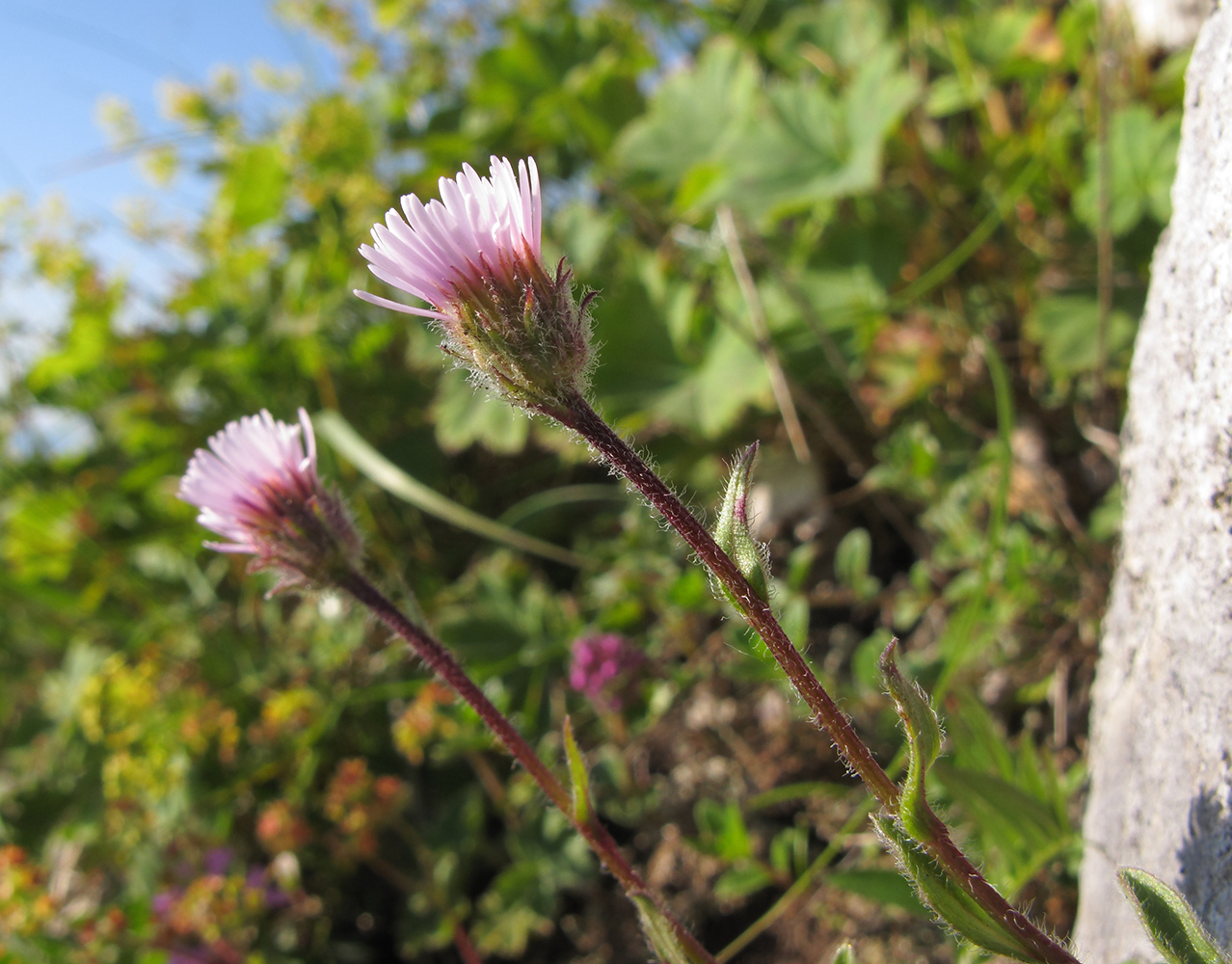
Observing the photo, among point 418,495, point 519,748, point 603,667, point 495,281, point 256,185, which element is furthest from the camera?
point 256,185

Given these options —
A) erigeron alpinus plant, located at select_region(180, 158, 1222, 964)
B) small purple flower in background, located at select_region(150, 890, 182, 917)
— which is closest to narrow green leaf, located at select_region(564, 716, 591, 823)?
erigeron alpinus plant, located at select_region(180, 158, 1222, 964)

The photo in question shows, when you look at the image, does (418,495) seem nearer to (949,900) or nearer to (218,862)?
(218,862)

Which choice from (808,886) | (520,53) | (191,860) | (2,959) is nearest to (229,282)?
(520,53)

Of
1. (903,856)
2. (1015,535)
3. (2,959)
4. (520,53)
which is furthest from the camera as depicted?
(520,53)

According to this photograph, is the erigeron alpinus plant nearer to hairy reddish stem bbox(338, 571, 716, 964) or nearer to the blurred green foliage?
hairy reddish stem bbox(338, 571, 716, 964)

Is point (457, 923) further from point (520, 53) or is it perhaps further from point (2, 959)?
point (520, 53)

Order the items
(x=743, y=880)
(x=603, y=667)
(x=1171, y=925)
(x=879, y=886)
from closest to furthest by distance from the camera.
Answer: (x=1171, y=925) < (x=879, y=886) < (x=743, y=880) < (x=603, y=667)

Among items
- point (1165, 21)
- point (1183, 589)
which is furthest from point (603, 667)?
point (1165, 21)
